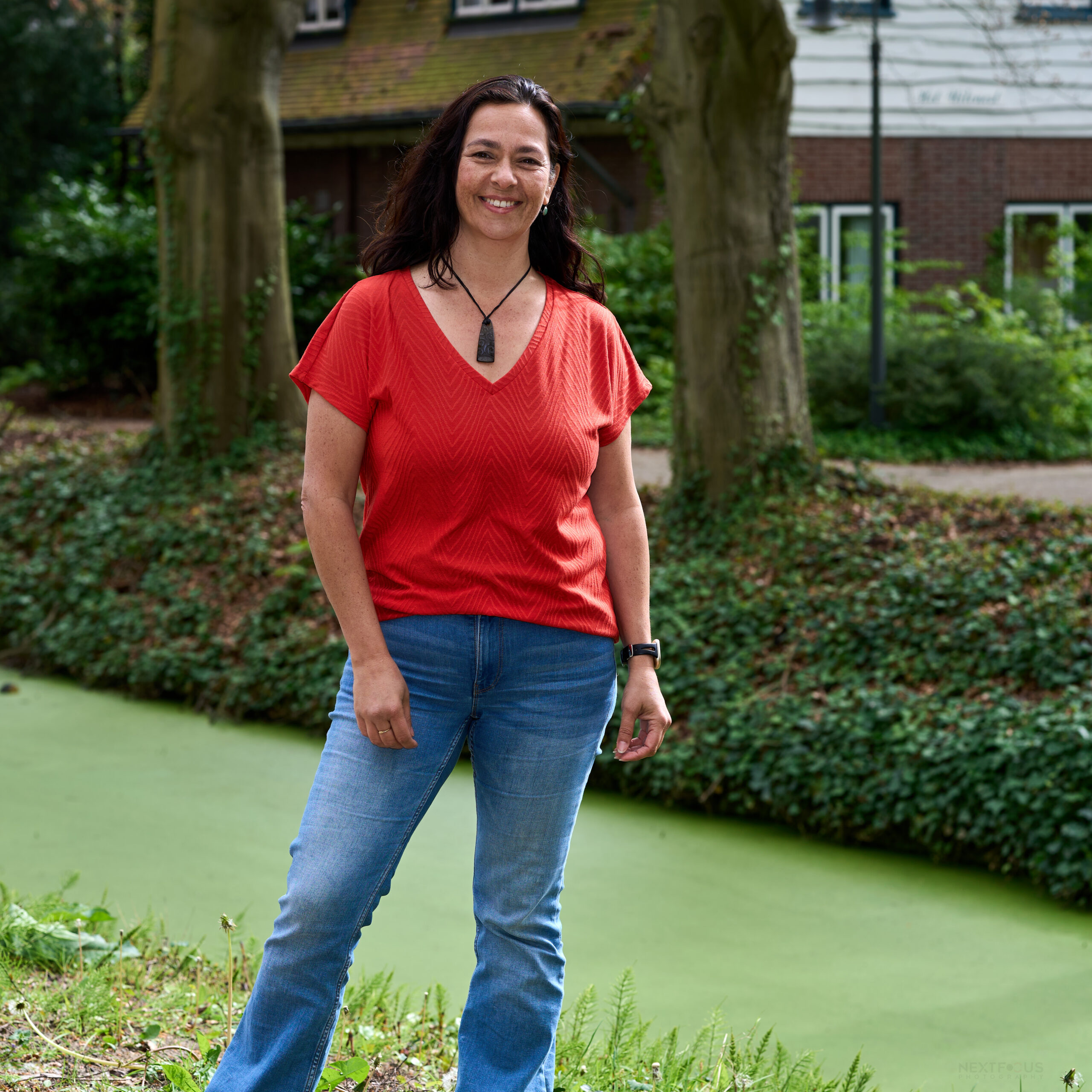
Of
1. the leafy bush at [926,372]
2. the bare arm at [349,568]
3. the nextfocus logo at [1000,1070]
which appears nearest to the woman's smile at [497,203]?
the bare arm at [349,568]

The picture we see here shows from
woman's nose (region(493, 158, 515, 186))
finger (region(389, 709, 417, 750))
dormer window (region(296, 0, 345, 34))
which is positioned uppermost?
dormer window (region(296, 0, 345, 34))

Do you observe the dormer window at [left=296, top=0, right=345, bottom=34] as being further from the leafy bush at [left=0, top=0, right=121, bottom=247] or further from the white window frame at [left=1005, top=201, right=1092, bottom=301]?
the white window frame at [left=1005, top=201, right=1092, bottom=301]

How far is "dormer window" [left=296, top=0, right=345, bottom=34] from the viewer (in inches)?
755

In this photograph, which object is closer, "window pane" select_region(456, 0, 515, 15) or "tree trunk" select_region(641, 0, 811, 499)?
"tree trunk" select_region(641, 0, 811, 499)

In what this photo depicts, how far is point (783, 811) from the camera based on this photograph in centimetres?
590

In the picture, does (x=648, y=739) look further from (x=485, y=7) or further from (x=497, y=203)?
(x=485, y=7)

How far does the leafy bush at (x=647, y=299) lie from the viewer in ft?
45.3

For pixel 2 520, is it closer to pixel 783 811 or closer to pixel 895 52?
pixel 783 811

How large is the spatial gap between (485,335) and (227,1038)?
182cm

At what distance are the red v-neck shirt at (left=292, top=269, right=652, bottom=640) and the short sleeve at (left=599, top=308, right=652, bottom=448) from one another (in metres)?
0.12

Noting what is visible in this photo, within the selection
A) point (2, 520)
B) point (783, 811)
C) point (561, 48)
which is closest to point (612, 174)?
point (561, 48)

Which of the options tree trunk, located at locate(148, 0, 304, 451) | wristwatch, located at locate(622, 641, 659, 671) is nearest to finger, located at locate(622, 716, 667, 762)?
wristwatch, located at locate(622, 641, 659, 671)

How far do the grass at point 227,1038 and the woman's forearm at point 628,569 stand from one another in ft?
3.40

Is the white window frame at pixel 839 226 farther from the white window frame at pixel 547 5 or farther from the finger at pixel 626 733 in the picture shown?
the finger at pixel 626 733
